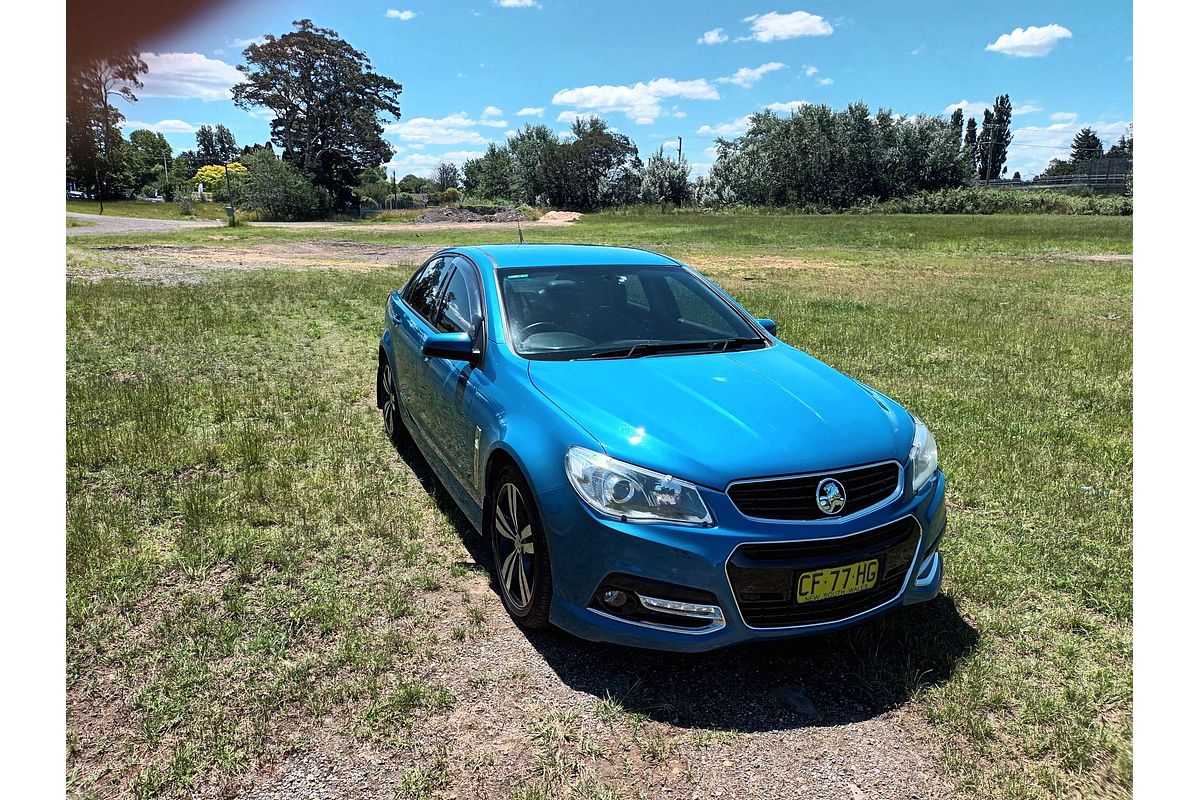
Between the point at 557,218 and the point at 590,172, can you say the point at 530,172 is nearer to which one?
the point at 590,172

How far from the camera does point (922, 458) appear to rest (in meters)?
3.39

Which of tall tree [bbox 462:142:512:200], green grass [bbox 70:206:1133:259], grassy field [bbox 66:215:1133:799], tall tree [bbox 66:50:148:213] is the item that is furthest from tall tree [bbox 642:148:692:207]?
grassy field [bbox 66:215:1133:799]

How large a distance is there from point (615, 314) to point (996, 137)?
131 meters

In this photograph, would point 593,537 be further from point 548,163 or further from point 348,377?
point 548,163

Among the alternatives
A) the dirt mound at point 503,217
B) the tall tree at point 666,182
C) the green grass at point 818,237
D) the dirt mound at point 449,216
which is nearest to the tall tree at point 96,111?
the green grass at point 818,237

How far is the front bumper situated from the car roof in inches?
78.4

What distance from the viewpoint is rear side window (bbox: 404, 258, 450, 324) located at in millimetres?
5290

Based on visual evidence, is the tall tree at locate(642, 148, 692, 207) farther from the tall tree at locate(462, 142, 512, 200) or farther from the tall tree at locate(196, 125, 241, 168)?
the tall tree at locate(196, 125, 241, 168)

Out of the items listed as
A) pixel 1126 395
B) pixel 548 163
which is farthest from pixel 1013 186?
pixel 1126 395

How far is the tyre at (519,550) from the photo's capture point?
3.23 meters

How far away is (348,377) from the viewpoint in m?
8.38

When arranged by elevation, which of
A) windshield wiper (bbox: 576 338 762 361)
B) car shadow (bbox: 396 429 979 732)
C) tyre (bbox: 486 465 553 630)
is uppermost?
windshield wiper (bbox: 576 338 762 361)
